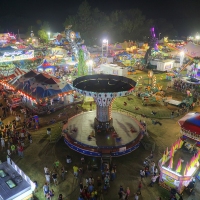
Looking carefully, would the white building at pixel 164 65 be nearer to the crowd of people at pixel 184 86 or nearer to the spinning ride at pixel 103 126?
the crowd of people at pixel 184 86

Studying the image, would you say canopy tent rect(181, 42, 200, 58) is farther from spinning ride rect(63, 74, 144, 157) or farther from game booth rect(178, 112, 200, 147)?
game booth rect(178, 112, 200, 147)

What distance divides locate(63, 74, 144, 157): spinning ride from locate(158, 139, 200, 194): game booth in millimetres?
4039

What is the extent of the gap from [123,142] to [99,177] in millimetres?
4539

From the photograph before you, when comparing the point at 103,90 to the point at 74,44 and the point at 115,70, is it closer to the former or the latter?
the point at 115,70

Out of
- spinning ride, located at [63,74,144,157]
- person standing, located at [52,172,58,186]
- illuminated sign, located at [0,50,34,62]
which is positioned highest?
illuminated sign, located at [0,50,34,62]

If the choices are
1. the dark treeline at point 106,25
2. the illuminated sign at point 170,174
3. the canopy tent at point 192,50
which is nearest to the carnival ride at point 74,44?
the canopy tent at point 192,50

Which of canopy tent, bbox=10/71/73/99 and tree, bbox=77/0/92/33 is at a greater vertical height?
tree, bbox=77/0/92/33

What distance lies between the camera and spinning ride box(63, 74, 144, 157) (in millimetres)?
17672

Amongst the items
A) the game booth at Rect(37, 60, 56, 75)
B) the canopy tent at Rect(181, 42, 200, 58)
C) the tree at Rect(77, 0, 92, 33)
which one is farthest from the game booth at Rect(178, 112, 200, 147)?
the tree at Rect(77, 0, 92, 33)

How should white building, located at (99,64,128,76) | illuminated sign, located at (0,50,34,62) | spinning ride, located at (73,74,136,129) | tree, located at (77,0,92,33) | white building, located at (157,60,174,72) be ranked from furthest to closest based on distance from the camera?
tree, located at (77,0,92,33) < white building, located at (157,60,174,72) < white building, located at (99,64,128,76) < illuminated sign, located at (0,50,34,62) < spinning ride, located at (73,74,136,129)

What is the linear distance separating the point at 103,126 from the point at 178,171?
8.08m

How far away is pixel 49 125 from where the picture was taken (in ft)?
73.9

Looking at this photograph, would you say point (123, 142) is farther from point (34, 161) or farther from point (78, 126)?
A: point (34, 161)

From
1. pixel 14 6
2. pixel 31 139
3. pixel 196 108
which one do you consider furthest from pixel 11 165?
pixel 14 6
